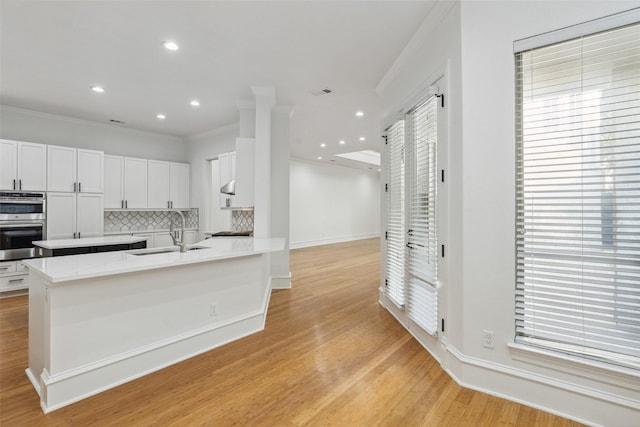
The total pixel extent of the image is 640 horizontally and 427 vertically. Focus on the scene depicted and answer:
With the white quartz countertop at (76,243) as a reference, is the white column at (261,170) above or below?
above

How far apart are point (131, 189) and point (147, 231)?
0.90m

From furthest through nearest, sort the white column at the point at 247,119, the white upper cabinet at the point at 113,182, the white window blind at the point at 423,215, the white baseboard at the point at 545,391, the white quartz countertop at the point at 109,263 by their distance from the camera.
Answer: the white upper cabinet at the point at 113,182 < the white column at the point at 247,119 < the white window blind at the point at 423,215 < the white quartz countertop at the point at 109,263 < the white baseboard at the point at 545,391

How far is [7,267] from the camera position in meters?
4.30

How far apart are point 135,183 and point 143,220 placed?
2.84 ft

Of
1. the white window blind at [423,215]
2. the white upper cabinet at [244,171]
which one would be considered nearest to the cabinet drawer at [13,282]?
the white upper cabinet at [244,171]

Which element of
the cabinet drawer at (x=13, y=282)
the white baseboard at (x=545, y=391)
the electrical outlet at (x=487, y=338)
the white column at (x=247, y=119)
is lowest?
the white baseboard at (x=545, y=391)

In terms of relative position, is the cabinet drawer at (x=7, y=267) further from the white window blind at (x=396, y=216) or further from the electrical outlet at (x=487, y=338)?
the electrical outlet at (x=487, y=338)

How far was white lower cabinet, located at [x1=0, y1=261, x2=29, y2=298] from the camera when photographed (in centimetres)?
428

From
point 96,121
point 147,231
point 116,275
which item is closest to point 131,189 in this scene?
point 147,231

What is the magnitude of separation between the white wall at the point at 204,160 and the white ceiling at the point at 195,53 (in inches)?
40.3

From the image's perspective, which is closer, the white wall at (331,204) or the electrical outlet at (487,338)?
the electrical outlet at (487,338)

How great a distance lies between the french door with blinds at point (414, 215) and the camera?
8.65ft

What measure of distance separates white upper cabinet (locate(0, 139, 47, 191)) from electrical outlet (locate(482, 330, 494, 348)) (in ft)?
20.7

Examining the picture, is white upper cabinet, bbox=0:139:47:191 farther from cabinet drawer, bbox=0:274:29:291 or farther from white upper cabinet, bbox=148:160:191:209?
white upper cabinet, bbox=148:160:191:209
